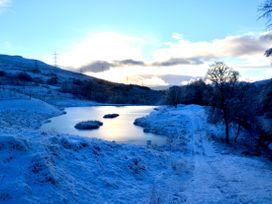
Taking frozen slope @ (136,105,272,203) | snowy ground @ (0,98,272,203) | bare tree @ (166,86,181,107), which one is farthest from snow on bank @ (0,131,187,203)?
bare tree @ (166,86,181,107)

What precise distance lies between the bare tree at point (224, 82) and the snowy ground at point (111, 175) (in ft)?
54.0

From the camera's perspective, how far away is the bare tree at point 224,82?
40688 mm

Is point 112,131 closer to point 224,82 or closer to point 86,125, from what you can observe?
point 86,125

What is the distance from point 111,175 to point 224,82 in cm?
2808

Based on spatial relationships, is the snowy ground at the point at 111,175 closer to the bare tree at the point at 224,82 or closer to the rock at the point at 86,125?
the bare tree at the point at 224,82

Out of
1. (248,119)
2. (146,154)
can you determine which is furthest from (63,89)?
(146,154)

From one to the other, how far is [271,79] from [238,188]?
7.44 m

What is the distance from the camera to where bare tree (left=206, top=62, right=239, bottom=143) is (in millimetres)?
40688

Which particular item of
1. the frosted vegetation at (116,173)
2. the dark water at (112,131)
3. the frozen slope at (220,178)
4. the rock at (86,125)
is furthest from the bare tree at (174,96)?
the frosted vegetation at (116,173)

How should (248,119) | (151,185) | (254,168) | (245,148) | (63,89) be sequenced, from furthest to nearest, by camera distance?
1. (63,89)
2. (248,119)
3. (245,148)
4. (254,168)
5. (151,185)

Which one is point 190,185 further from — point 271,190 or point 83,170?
point 83,170

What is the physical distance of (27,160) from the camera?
13914mm

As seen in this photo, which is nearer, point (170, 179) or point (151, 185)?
point (151, 185)

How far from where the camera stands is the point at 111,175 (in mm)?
16734
